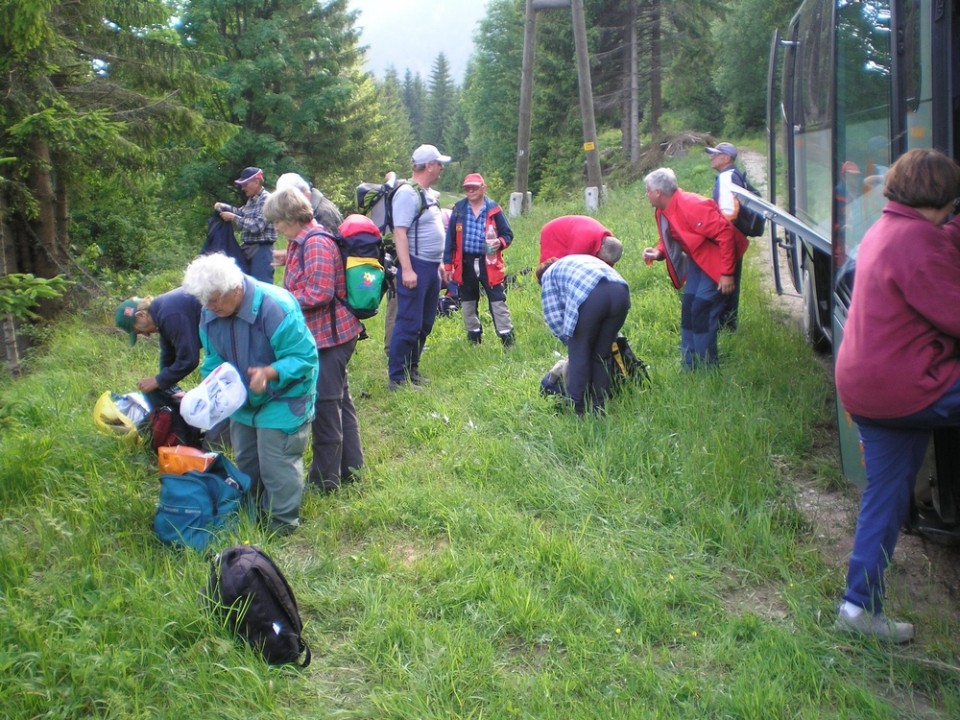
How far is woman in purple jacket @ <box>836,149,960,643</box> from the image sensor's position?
9.20 feet

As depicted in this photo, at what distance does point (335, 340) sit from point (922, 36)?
10.8 feet

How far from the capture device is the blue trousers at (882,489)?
302cm

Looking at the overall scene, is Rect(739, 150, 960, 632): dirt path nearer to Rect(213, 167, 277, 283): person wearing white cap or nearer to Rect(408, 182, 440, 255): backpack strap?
Rect(408, 182, 440, 255): backpack strap

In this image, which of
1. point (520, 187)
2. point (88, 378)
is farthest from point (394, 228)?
point (520, 187)

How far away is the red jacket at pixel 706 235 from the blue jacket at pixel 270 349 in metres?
2.90

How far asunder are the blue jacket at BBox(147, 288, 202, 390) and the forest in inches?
22.7

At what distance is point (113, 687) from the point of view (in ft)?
10.6

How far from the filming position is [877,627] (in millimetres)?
3203

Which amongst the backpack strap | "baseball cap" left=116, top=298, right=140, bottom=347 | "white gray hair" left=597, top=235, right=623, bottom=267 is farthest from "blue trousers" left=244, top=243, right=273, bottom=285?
"white gray hair" left=597, top=235, right=623, bottom=267

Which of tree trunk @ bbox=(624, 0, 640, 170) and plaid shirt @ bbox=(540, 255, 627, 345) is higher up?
tree trunk @ bbox=(624, 0, 640, 170)

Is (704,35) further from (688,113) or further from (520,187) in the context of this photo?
(520,187)

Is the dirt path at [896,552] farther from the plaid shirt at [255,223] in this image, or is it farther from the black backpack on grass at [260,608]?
the plaid shirt at [255,223]

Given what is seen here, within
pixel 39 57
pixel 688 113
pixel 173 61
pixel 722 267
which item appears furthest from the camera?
pixel 688 113

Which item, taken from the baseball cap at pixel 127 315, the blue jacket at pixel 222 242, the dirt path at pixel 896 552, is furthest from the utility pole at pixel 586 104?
the baseball cap at pixel 127 315
